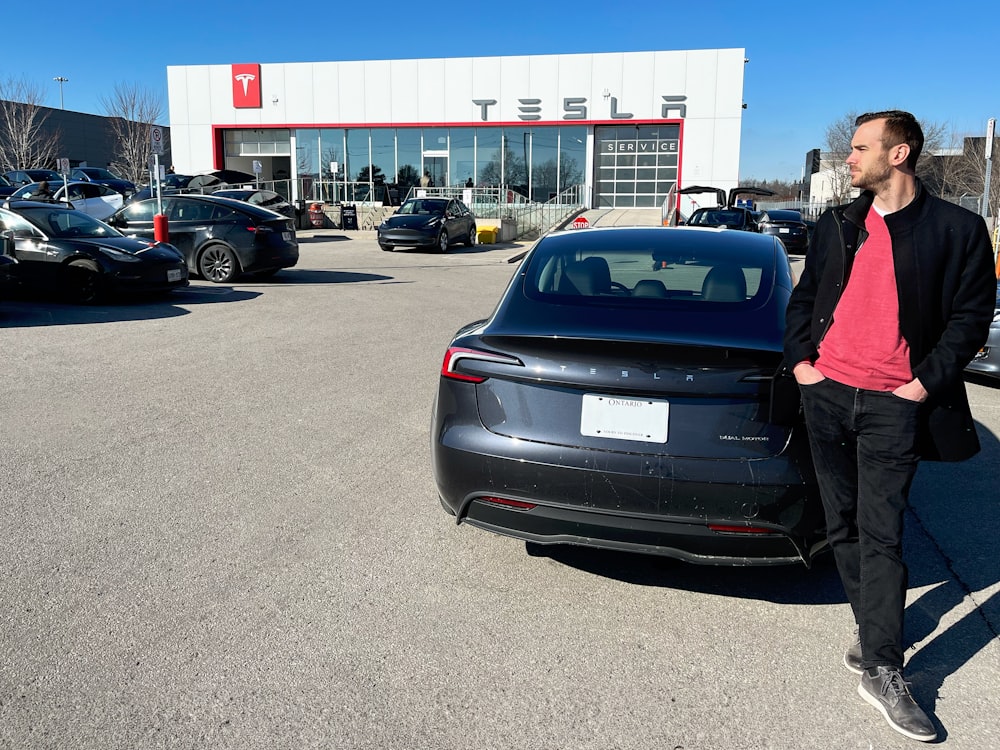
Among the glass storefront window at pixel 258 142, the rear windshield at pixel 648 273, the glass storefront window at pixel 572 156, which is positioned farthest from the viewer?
the glass storefront window at pixel 258 142

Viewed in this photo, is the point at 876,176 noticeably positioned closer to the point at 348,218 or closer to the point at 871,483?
the point at 871,483

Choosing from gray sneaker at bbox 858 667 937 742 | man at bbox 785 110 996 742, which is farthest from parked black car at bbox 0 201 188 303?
gray sneaker at bbox 858 667 937 742

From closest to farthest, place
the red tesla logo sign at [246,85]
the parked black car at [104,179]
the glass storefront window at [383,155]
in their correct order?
1. the parked black car at [104,179]
2. the glass storefront window at [383,155]
3. the red tesla logo sign at [246,85]

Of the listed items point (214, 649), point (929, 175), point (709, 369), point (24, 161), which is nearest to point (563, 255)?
point (709, 369)

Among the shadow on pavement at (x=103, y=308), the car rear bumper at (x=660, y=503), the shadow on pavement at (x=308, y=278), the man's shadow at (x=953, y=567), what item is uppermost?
the car rear bumper at (x=660, y=503)

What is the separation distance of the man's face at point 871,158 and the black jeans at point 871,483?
0.68 m

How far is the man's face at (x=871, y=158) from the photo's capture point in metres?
2.75

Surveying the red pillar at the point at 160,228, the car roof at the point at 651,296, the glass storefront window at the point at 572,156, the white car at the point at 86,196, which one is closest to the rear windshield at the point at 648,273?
the car roof at the point at 651,296

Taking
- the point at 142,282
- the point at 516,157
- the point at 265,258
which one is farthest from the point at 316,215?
the point at 142,282

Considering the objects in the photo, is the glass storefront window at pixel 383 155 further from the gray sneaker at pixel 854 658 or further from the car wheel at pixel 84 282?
the gray sneaker at pixel 854 658

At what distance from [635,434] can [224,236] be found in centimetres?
1325

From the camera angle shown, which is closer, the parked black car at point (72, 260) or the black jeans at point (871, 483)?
the black jeans at point (871, 483)

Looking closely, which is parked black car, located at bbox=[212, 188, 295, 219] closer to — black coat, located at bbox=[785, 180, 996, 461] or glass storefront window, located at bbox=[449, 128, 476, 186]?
glass storefront window, located at bbox=[449, 128, 476, 186]

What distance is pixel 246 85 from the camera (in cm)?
4438
